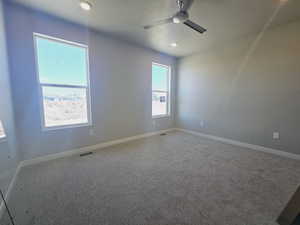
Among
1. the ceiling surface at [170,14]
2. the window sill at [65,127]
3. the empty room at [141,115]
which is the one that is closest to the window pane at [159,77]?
the empty room at [141,115]

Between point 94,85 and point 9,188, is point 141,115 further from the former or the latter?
point 9,188

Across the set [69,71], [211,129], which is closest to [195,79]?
[211,129]

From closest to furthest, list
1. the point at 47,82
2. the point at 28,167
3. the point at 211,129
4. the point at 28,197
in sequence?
the point at 28,197
the point at 28,167
the point at 47,82
the point at 211,129

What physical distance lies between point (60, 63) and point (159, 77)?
285 cm

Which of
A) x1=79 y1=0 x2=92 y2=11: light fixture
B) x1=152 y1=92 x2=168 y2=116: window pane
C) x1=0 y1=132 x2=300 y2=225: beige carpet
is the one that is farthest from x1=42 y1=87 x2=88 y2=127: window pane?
A: x1=152 y1=92 x2=168 y2=116: window pane

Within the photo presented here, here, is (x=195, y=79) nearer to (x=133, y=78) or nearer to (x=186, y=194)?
(x=133, y=78)

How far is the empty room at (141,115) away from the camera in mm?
1578

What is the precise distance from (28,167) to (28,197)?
3.03 feet

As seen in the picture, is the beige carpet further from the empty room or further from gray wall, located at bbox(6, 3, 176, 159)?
gray wall, located at bbox(6, 3, 176, 159)

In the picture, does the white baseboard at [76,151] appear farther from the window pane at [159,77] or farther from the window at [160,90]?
the window pane at [159,77]

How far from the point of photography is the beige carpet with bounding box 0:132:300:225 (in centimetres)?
140

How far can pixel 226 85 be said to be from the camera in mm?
3695

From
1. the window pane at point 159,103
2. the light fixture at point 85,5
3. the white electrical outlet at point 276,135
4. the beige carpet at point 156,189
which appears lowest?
the beige carpet at point 156,189

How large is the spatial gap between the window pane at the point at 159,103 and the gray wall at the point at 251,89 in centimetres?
88
